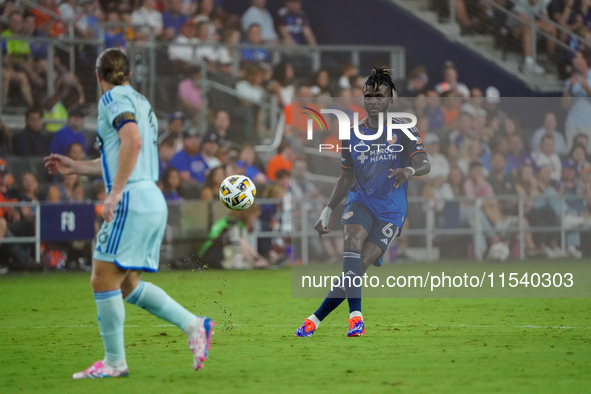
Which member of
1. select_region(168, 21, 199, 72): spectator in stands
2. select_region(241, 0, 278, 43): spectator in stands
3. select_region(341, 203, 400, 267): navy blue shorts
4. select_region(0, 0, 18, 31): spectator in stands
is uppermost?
select_region(241, 0, 278, 43): spectator in stands

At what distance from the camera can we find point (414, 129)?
9578 millimetres

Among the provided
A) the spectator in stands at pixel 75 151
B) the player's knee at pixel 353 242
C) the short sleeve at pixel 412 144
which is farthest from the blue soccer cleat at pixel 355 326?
the spectator in stands at pixel 75 151

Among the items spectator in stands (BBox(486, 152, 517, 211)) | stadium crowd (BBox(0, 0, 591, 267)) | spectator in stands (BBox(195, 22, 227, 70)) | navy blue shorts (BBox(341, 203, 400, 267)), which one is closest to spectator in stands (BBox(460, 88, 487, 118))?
stadium crowd (BBox(0, 0, 591, 267))

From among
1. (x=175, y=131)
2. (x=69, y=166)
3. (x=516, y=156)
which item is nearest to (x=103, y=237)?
(x=69, y=166)

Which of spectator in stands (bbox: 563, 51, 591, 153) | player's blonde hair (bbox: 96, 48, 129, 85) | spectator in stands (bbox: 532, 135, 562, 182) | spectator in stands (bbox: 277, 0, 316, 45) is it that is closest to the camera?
player's blonde hair (bbox: 96, 48, 129, 85)

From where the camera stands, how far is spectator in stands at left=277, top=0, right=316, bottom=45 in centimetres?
2114

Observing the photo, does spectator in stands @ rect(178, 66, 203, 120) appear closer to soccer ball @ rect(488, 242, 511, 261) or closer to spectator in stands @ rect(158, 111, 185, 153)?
spectator in stands @ rect(158, 111, 185, 153)

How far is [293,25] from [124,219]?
1519 centimetres

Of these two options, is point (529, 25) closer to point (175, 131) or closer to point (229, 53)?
point (229, 53)

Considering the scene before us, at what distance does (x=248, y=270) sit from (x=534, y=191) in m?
6.06

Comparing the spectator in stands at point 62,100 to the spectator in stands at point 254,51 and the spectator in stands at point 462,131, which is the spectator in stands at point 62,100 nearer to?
the spectator in stands at point 254,51

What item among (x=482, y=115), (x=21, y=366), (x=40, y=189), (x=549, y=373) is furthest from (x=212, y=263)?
(x=549, y=373)

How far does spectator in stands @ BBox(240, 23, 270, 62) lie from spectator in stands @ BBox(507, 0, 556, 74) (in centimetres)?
640

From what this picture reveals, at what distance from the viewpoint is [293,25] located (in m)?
21.3
